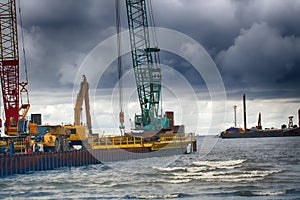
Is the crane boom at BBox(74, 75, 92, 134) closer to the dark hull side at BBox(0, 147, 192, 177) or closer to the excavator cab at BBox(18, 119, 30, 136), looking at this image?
the dark hull side at BBox(0, 147, 192, 177)

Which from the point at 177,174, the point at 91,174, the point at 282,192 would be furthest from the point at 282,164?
the point at 282,192

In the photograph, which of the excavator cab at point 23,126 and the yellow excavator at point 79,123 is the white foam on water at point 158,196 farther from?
the yellow excavator at point 79,123

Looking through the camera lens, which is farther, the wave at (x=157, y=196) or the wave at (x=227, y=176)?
the wave at (x=227, y=176)

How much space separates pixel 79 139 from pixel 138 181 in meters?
36.9

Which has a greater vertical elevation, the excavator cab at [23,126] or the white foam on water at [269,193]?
the excavator cab at [23,126]

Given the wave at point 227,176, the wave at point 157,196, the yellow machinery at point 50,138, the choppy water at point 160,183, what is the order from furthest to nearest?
the yellow machinery at point 50,138
the wave at point 227,176
the choppy water at point 160,183
the wave at point 157,196

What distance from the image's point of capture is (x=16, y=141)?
3430 inches

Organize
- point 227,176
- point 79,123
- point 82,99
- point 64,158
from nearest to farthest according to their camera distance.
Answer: point 227,176 → point 64,158 → point 79,123 → point 82,99

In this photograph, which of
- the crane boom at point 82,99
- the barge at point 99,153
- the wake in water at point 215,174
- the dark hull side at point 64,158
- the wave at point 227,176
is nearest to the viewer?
the wave at point 227,176

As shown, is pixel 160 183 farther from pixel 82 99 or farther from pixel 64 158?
pixel 82 99

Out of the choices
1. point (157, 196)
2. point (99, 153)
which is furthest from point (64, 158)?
point (157, 196)

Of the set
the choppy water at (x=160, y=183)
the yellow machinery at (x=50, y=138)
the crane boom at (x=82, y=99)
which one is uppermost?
the crane boom at (x=82, y=99)

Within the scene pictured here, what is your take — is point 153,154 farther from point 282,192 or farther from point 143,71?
point 282,192

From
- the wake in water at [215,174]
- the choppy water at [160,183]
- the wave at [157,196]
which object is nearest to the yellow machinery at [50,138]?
the choppy water at [160,183]
